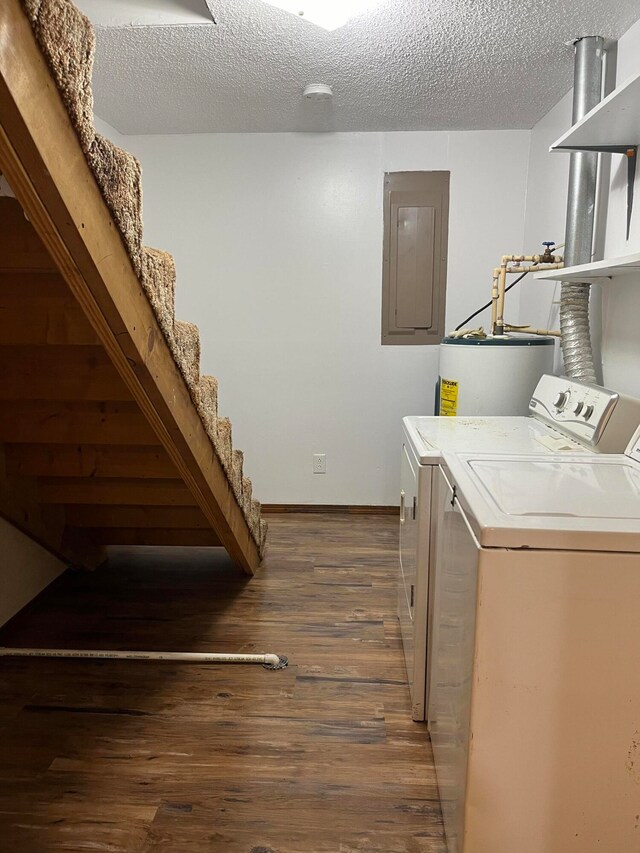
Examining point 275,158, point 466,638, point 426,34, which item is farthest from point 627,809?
point 275,158

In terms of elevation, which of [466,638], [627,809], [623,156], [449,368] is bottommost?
[627,809]

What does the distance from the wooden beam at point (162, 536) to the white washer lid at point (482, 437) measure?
117 cm

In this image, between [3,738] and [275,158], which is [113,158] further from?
[275,158]

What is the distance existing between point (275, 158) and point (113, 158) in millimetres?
2491

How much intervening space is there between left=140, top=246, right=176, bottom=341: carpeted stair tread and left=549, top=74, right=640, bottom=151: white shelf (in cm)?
122

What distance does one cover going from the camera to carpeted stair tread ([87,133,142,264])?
113 cm

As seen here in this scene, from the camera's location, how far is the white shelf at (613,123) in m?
1.53

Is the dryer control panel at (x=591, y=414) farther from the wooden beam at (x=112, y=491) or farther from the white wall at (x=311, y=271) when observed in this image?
the white wall at (x=311, y=271)

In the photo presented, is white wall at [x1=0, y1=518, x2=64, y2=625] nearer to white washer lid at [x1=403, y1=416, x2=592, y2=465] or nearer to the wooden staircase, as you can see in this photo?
the wooden staircase

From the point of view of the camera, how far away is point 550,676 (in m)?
1.07

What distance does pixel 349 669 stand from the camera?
212cm

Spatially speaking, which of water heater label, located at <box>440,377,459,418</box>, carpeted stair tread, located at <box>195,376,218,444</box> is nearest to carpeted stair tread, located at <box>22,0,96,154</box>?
carpeted stair tread, located at <box>195,376,218,444</box>

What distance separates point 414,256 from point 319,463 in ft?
4.50

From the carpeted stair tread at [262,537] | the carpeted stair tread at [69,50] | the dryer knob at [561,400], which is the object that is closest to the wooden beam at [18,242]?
the carpeted stair tread at [69,50]
